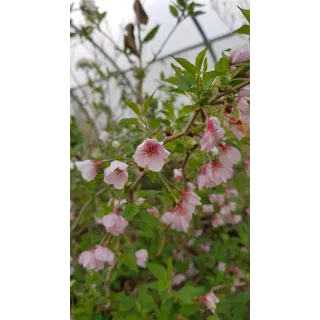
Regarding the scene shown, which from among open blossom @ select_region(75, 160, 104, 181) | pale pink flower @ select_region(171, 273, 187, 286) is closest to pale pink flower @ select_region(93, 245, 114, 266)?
open blossom @ select_region(75, 160, 104, 181)

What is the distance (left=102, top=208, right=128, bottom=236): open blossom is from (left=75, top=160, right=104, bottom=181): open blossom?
0.08 meters

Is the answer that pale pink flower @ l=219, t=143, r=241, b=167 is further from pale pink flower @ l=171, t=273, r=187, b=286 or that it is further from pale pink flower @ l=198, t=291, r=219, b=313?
pale pink flower @ l=171, t=273, r=187, b=286

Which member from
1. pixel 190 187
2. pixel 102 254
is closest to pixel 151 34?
pixel 190 187

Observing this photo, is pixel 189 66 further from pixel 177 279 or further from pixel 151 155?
pixel 177 279

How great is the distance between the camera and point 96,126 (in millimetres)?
1259

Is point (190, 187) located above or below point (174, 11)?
below

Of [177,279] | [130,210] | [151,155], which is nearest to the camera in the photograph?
[151,155]

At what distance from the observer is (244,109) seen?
17.1 inches

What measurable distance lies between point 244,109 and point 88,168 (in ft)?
0.74

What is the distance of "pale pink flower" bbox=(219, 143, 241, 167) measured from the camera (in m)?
0.52

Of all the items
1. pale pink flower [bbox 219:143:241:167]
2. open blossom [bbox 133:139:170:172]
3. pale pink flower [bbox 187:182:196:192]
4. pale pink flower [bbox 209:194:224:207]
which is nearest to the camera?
open blossom [bbox 133:139:170:172]
